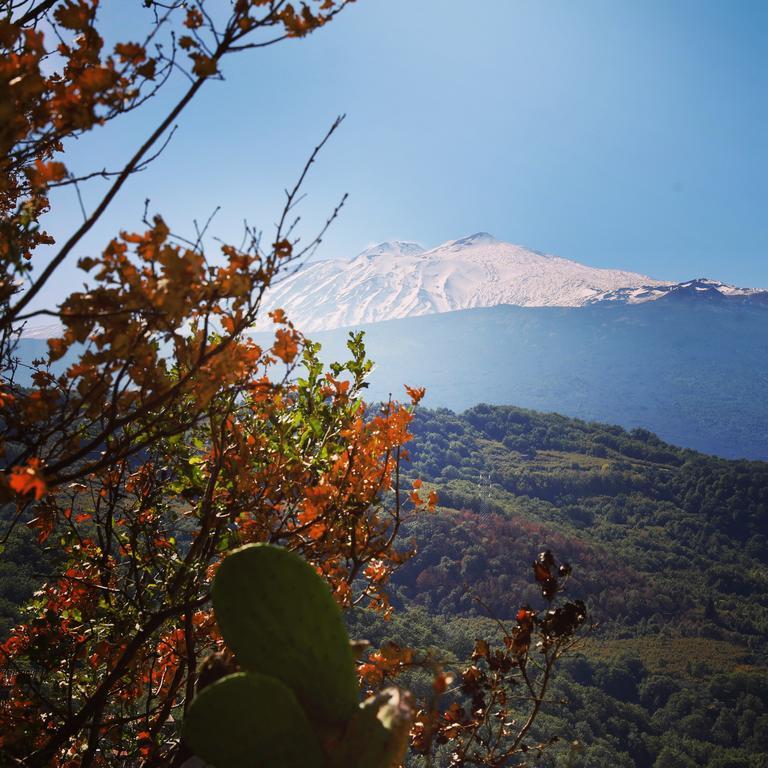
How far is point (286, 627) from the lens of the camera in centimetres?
126

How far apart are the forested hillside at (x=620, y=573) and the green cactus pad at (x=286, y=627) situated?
14.0m

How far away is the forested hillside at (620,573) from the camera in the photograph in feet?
170

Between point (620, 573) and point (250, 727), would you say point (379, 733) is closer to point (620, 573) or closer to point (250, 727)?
point (250, 727)

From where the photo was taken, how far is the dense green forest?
4978cm

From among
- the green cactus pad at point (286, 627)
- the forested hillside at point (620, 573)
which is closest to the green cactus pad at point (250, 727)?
the green cactus pad at point (286, 627)

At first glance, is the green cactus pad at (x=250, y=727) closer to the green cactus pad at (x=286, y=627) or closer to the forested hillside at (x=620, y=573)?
the green cactus pad at (x=286, y=627)

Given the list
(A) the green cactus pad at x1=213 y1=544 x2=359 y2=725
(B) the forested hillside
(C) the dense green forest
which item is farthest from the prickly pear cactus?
(B) the forested hillside

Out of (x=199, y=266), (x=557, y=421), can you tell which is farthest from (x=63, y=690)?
Answer: (x=557, y=421)

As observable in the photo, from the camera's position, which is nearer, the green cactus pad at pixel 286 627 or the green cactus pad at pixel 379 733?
the green cactus pad at pixel 379 733

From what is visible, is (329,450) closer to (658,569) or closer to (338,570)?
(338,570)

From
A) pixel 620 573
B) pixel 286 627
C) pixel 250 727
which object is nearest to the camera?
pixel 250 727

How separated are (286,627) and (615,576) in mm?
88542

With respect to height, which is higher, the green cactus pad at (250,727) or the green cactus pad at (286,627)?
the green cactus pad at (286,627)

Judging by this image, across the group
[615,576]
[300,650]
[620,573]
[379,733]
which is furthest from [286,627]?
[620,573]
